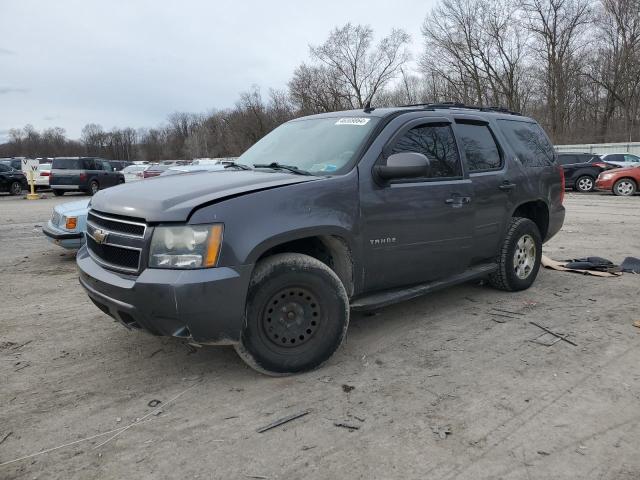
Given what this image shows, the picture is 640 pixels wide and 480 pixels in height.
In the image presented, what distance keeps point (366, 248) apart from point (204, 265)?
128cm

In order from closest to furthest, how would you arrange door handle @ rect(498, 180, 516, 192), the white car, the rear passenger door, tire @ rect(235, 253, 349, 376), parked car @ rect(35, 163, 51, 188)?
tire @ rect(235, 253, 349, 376) → the rear passenger door → door handle @ rect(498, 180, 516, 192) → parked car @ rect(35, 163, 51, 188) → the white car

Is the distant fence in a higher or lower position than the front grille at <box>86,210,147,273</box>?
→ higher

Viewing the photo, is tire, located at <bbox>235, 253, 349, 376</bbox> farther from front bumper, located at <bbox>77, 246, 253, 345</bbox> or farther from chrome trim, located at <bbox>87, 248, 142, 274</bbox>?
chrome trim, located at <bbox>87, 248, 142, 274</bbox>

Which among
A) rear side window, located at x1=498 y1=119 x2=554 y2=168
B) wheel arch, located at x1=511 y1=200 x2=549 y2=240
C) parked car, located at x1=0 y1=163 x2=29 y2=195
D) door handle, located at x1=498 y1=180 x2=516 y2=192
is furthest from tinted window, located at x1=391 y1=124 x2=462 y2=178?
parked car, located at x1=0 y1=163 x2=29 y2=195

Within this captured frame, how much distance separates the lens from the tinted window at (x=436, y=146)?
4.17 metres

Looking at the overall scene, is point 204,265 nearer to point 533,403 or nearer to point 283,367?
point 283,367

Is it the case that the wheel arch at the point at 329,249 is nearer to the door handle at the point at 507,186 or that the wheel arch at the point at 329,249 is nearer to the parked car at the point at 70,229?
the door handle at the point at 507,186

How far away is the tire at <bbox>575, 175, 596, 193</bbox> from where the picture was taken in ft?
68.6

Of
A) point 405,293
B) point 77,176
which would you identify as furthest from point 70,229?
point 77,176

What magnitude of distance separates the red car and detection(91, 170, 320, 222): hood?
18.2 metres

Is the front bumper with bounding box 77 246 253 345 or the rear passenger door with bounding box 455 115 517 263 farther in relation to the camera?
the rear passenger door with bounding box 455 115 517 263

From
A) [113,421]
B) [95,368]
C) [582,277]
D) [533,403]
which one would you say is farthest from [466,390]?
[582,277]

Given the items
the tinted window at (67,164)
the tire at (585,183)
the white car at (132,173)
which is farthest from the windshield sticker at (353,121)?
the white car at (132,173)

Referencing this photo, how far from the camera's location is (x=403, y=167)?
368 cm
